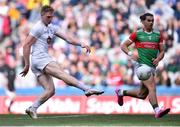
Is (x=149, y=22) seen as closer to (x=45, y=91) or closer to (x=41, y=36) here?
(x=41, y=36)

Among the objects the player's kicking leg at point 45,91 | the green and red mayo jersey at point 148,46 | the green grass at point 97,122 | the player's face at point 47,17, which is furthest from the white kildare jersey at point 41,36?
the green and red mayo jersey at point 148,46

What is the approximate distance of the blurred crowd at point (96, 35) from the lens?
75.7 feet

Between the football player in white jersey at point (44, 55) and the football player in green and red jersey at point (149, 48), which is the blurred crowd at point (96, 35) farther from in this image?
the football player in white jersey at point (44, 55)

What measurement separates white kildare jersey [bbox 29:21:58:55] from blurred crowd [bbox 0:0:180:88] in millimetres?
8482

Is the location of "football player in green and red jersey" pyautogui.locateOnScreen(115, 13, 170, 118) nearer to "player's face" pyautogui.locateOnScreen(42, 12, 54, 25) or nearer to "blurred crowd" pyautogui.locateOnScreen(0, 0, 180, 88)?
"player's face" pyautogui.locateOnScreen(42, 12, 54, 25)

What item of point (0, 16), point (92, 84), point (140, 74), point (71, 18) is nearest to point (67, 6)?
point (71, 18)

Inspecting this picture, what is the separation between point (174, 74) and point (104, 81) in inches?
85.1

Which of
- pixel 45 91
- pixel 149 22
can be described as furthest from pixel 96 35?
pixel 45 91

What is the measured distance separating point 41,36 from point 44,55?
0.37 metres

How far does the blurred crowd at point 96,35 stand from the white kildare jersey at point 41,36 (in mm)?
8482

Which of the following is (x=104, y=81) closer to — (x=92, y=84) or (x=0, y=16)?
(x=92, y=84)

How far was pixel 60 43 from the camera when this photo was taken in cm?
2480

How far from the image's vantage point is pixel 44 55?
14.3 metres

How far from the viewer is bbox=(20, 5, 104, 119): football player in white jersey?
14148 millimetres
